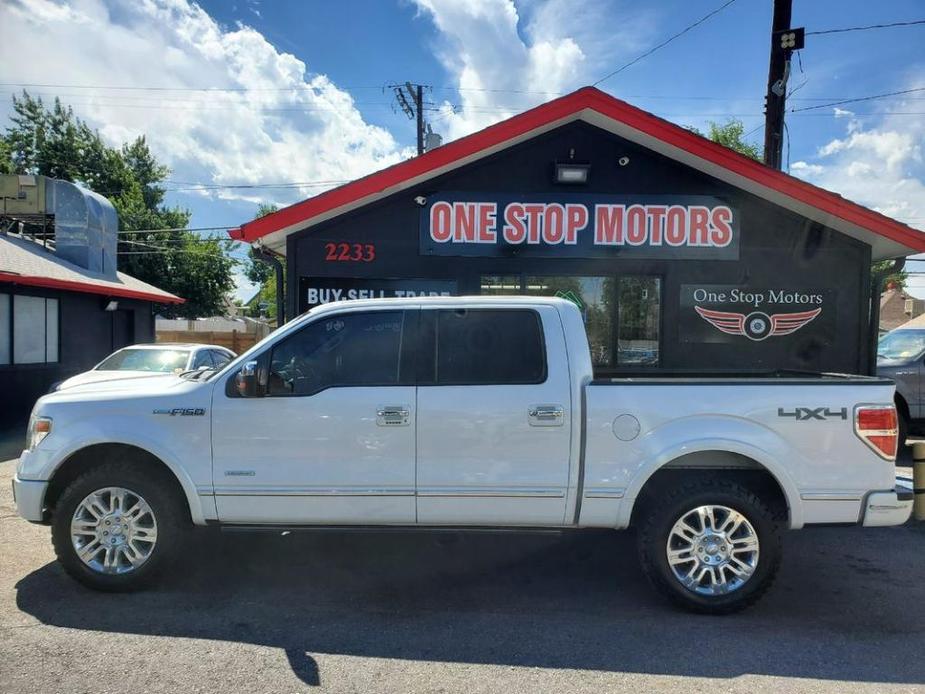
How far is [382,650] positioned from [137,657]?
1.33 meters

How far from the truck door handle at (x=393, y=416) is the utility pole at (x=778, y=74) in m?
8.38

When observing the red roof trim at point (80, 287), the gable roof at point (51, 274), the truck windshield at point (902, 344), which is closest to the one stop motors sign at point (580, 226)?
the truck windshield at point (902, 344)

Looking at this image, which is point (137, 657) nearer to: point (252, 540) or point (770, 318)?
point (252, 540)

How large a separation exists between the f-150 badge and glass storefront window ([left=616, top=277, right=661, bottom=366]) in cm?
59

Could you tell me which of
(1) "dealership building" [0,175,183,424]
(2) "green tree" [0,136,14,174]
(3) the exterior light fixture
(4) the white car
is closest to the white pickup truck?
(3) the exterior light fixture

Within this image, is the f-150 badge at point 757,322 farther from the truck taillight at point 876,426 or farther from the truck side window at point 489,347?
the truck side window at point 489,347

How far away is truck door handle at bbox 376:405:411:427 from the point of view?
4203mm

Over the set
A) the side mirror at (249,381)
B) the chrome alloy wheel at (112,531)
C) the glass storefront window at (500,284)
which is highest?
the glass storefront window at (500,284)

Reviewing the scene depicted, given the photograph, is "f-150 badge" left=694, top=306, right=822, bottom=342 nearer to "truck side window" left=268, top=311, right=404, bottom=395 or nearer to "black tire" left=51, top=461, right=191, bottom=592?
"truck side window" left=268, top=311, right=404, bottom=395

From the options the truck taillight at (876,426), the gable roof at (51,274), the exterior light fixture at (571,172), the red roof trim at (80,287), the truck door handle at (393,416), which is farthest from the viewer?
the gable roof at (51,274)

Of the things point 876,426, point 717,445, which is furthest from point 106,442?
point 876,426

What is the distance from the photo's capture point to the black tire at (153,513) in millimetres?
4305

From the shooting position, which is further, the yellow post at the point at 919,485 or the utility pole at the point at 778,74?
the utility pole at the point at 778,74

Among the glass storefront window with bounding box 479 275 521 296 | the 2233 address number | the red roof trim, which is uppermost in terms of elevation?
the 2233 address number
